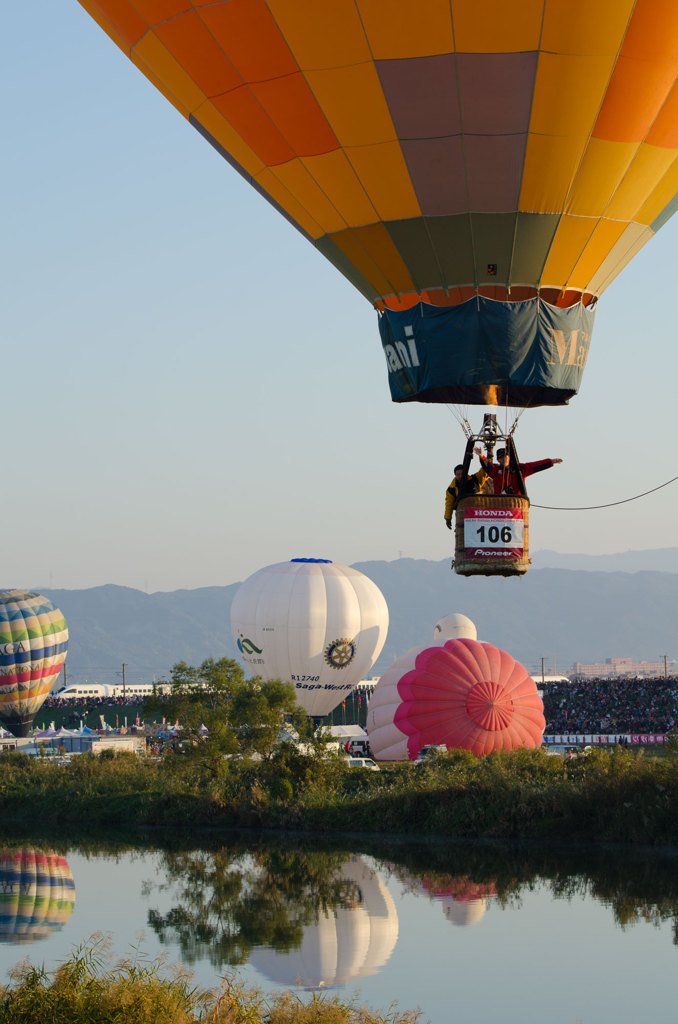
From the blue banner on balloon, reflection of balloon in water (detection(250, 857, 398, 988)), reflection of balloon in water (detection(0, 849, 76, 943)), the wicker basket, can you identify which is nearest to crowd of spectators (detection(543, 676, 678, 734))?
reflection of balloon in water (detection(0, 849, 76, 943))

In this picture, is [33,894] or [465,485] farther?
[33,894]

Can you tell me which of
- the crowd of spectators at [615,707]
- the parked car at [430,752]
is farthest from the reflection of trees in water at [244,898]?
the crowd of spectators at [615,707]

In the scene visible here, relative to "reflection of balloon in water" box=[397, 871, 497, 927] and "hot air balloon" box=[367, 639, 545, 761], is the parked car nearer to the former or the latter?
"hot air balloon" box=[367, 639, 545, 761]

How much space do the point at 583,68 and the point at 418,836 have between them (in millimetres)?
16191

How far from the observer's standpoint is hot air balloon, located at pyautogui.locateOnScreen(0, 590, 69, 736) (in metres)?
54.0

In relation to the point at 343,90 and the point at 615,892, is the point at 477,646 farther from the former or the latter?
the point at 343,90

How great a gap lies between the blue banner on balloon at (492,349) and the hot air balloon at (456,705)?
57.9ft

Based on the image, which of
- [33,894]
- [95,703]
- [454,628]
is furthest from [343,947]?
[95,703]

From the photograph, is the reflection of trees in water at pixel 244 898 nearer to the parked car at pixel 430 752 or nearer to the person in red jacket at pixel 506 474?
the parked car at pixel 430 752

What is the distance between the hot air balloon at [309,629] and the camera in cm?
4547

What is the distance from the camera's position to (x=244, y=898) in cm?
2284

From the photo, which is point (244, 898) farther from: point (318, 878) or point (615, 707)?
point (615, 707)

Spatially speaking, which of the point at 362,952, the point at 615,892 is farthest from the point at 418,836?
the point at 362,952

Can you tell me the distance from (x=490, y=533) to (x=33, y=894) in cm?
1169
